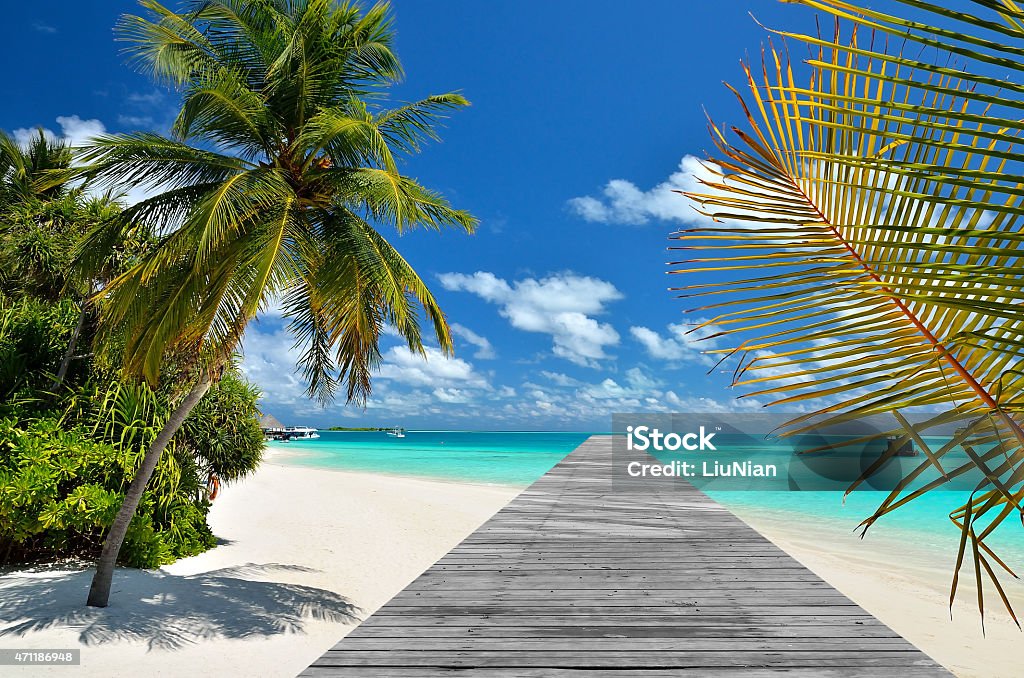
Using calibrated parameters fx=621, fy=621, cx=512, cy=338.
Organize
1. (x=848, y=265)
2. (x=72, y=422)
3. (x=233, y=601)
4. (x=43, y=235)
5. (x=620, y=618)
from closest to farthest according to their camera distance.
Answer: (x=848, y=265) → (x=620, y=618) → (x=233, y=601) → (x=72, y=422) → (x=43, y=235)

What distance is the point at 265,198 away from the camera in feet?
18.0

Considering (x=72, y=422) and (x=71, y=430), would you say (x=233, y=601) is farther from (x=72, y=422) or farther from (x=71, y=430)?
(x=72, y=422)

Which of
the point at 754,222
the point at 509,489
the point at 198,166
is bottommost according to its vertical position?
the point at 509,489

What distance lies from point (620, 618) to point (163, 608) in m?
4.64

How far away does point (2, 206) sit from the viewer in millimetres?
8125

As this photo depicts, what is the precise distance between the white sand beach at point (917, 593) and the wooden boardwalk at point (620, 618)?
258 centimetres

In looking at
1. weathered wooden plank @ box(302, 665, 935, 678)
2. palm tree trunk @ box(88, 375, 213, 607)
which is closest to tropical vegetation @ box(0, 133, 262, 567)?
palm tree trunk @ box(88, 375, 213, 607)

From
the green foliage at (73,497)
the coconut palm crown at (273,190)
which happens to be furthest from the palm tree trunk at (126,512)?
the green foliage at (73,497)

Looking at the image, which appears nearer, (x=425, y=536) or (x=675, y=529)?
(x=675, y=529)

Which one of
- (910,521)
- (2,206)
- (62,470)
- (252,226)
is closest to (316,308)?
(252,226)

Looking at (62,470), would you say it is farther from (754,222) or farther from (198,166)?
(754,222)

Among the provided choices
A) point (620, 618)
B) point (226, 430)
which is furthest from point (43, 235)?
point (620, 618)

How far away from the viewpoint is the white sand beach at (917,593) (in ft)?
20.2

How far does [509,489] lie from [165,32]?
18788mm
